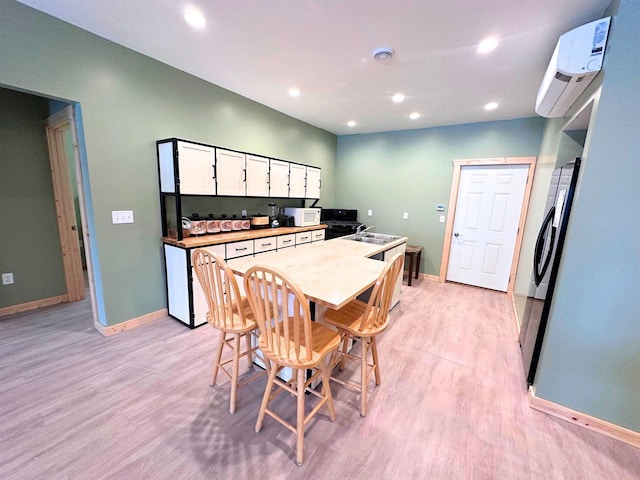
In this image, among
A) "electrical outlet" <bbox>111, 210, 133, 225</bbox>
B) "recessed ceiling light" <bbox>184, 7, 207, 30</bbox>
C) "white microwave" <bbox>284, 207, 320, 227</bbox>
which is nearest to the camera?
"recessed ceiling light" <bbox>184, 7, 207, 30</bbox>

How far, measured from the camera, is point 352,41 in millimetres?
2037

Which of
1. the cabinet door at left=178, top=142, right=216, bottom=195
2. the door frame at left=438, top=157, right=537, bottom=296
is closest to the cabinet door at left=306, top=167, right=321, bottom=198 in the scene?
the cabinet door at left=178, top=142, right=216, bottom=195

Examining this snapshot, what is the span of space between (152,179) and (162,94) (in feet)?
2.87

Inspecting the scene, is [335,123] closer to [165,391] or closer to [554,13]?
[554,13]

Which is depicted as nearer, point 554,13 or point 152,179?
point 554,13

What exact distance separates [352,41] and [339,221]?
10.2 feet

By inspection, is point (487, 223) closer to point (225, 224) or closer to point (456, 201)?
point (456, 201)

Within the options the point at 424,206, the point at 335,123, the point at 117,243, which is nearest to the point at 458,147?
the point at 424,206

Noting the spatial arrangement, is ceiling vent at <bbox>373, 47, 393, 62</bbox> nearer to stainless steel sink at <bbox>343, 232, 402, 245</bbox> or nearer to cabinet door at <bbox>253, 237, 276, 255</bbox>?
A: stainless steel sink at <bbox>343, 232, 402, 245</bbox>

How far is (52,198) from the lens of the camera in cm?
299

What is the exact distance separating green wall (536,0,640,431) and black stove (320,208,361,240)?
3134mm

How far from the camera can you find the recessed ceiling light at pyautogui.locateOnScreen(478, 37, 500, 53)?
1938 mm

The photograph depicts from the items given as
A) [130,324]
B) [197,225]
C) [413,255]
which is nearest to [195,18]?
[197,225]

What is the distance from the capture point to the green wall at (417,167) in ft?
12.6
